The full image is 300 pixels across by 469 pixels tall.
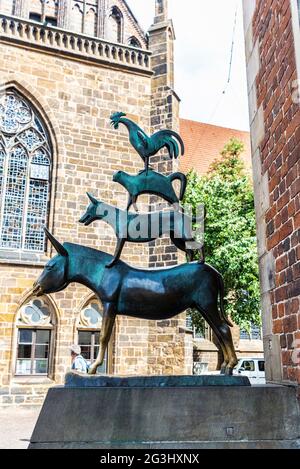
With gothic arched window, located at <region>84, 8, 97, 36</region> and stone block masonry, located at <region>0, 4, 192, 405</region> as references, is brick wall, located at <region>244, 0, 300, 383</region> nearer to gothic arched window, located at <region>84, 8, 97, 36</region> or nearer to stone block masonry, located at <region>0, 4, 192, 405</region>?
stone block masonry, located at <region>0, 4, 192, 405</region>

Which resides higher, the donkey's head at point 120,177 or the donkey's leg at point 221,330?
the donkey's head at point 120,177

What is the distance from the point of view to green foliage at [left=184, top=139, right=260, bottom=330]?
618 inches

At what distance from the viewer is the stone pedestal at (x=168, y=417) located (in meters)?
2.50

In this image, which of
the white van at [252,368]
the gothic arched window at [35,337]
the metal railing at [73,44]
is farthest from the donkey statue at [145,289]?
the white van at [252,368]

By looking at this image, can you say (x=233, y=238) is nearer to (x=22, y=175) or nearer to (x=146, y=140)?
(x=22, y=175)

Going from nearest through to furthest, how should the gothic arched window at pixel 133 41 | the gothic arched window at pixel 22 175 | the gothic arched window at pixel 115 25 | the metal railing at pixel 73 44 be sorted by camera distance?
the gothic arched window at pixel 22 175 < the metal railing at pixel 73 44 < the gothic arched window at pixel 133 41 < the gothic arched window at pixel 115 25

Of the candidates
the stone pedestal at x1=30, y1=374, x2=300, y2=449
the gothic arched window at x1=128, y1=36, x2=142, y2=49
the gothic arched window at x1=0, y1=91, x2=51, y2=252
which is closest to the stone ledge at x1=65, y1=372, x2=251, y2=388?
the stone pedestal at x1=30, y1=374, x2=300, y2=449

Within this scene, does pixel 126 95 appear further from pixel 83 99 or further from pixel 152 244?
pixel 152 244

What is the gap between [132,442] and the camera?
2.48 metres

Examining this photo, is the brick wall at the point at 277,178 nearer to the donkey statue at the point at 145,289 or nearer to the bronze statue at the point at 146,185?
the donkey statue at the point at 145,289

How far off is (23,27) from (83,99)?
2.68 m

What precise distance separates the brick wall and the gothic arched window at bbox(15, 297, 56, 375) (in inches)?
335

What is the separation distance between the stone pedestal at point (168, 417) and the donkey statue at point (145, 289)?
37cm

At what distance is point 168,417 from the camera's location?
2.55 m
